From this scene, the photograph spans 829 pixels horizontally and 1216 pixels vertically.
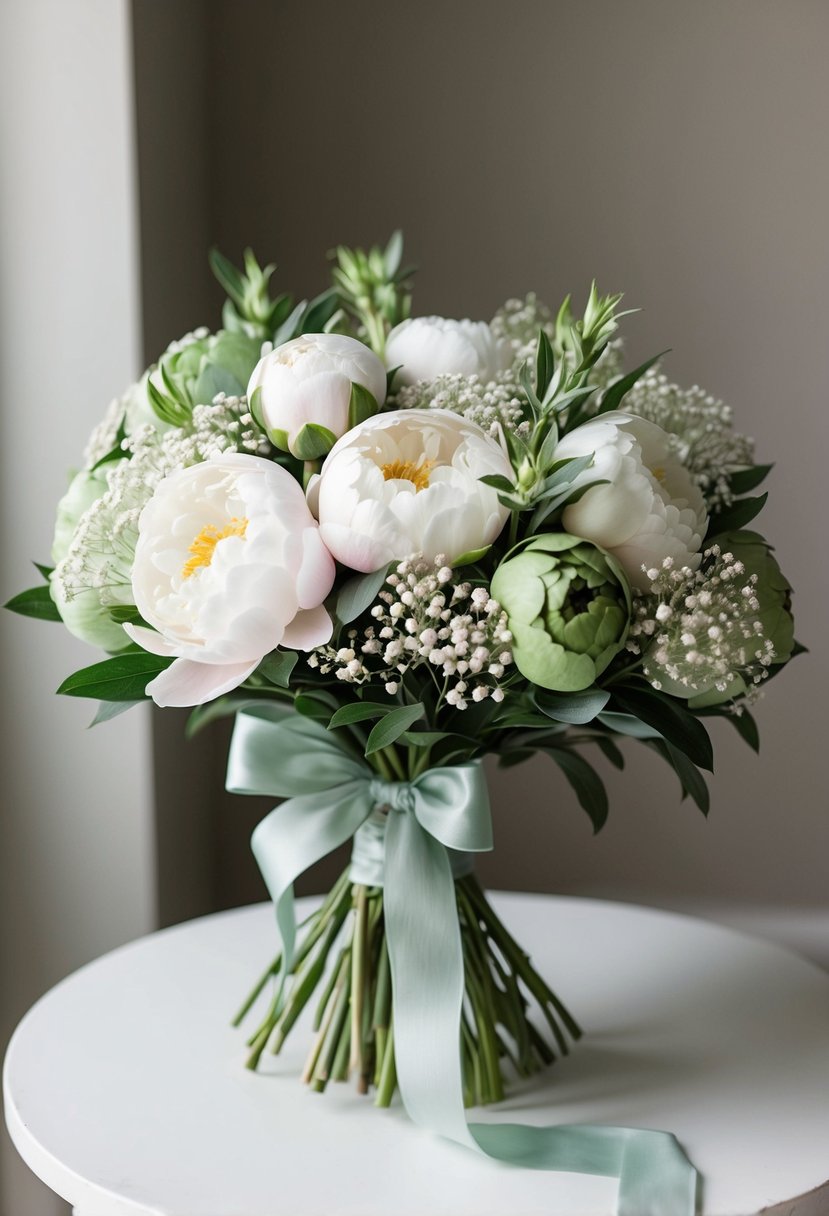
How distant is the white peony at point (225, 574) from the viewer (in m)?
0.63

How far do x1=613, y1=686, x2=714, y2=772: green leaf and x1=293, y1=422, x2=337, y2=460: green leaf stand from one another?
22 cm

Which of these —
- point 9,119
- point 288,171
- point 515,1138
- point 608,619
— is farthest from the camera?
point 288,171

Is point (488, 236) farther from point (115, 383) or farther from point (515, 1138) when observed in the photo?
point (515, 1138)

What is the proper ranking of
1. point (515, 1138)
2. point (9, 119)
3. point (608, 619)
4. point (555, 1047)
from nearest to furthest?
point (608, 619), point (515, 1138), point (555, 1047), point (9, 119)

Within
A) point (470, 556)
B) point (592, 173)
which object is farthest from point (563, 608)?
point (592, 173)

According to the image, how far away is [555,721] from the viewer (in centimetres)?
70

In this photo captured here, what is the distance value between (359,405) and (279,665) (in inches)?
6.0

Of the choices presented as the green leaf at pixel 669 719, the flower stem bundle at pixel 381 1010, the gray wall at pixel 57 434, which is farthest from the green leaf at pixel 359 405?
the gray wall at pixel 57 434

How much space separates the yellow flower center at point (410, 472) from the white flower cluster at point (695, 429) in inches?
8.3

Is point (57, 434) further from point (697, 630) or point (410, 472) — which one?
point (697, 630)

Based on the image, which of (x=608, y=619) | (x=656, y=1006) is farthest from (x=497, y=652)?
(x=656, y=1006)

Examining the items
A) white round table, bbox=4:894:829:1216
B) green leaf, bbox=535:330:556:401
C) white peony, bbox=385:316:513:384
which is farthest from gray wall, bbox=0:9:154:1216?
green leaf, bbox=535:330:556:401

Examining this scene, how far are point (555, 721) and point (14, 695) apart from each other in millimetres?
793

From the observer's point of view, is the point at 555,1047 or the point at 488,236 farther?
the point at 488,236
